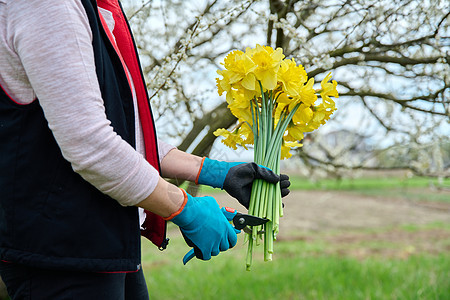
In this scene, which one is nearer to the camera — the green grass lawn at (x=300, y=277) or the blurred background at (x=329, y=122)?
the blurred background at (x=329, y=122)

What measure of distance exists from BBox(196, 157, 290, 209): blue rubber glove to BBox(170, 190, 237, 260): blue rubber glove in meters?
0.18

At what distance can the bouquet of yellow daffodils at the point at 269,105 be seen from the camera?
4.25 feet

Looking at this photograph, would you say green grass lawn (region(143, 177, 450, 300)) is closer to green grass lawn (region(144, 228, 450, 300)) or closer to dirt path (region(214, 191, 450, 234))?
green grass lawn (region(144, 228, 450, 300))

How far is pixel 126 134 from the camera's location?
1056 millimetres

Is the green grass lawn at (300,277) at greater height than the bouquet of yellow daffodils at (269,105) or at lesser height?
lesser

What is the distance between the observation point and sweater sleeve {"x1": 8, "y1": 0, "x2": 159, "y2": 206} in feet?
2.82

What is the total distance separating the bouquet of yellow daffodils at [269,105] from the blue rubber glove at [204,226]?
7.2 inches

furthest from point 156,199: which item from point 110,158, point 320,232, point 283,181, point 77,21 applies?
point 320,232

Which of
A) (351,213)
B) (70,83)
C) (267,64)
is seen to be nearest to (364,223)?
(351,213)

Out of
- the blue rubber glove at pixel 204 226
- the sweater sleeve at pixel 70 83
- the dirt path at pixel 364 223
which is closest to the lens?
the sweater sleeve at pixel 70 83

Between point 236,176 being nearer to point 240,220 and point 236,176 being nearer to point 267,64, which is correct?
point 240,220

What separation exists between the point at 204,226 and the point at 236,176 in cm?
27

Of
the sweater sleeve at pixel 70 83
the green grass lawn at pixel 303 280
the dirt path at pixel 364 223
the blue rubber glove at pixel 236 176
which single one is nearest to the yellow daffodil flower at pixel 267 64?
the blue rubber glove at pixel 236 176

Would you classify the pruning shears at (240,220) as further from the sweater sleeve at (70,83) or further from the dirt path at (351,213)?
the dirt path at (351,213)
